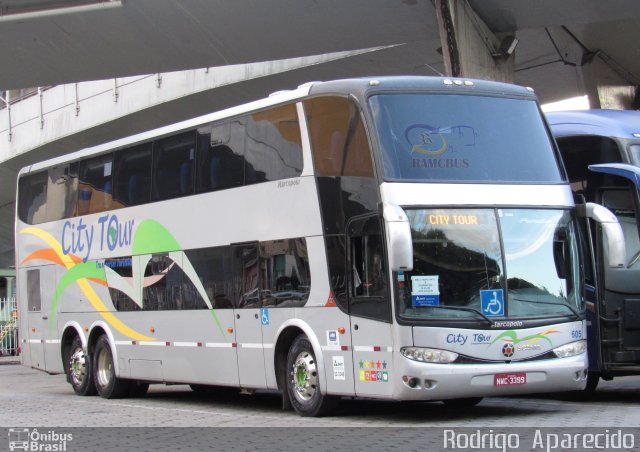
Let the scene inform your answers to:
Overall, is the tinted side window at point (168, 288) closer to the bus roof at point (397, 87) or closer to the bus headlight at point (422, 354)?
the bus roof at point (397, 87)

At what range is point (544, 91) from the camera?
102ft

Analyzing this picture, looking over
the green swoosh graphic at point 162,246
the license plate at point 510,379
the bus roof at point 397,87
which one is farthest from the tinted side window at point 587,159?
the green swoosh graphic at point 162,246

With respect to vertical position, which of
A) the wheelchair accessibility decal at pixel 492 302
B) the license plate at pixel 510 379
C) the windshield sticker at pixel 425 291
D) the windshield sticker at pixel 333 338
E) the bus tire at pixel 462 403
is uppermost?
the windshield sticker at pixel 425 291

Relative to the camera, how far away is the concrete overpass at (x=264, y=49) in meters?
21.0

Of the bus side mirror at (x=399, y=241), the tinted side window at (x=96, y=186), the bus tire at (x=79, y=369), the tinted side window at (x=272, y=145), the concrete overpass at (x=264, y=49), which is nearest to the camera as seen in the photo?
the bus side mirror at (x=399, y=241)

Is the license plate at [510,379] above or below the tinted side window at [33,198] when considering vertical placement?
below

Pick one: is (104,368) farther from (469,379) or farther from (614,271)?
(614,271)

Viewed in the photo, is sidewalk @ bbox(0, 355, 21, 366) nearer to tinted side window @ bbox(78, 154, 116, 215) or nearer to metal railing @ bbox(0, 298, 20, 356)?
metal railing @ bbox(0, 298, 20, 356)

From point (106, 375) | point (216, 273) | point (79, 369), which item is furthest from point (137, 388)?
point (216, 273)

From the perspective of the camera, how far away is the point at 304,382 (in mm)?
12805

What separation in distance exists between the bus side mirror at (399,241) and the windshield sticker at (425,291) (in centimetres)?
40

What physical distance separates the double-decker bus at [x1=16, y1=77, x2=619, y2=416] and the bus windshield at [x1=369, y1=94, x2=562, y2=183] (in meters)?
0.02

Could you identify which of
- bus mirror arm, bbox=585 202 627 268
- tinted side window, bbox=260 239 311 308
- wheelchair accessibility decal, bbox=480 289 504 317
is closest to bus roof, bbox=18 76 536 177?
bus mirror arm, bbox=585 202 627 268

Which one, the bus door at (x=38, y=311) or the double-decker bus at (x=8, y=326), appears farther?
the double-decker bus at (x=8, y=326)
